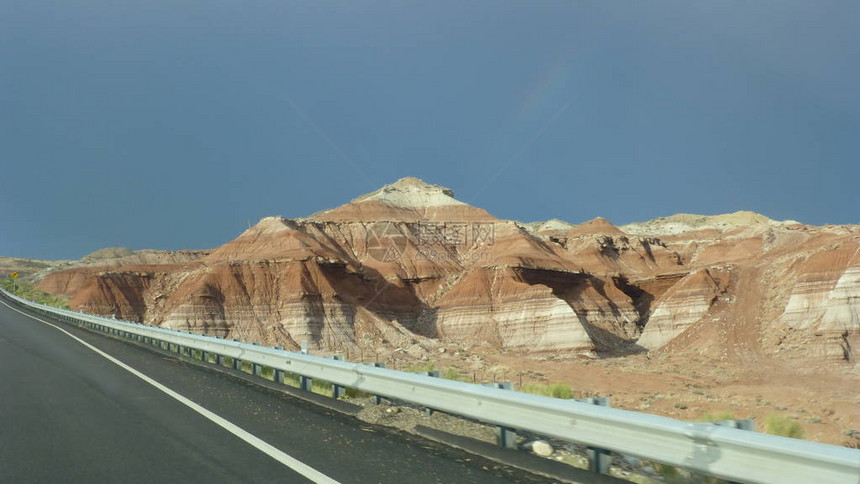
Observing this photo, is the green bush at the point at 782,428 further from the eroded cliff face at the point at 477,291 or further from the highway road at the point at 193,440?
the eroded cliff face at the point at 477,291

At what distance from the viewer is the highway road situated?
617cm

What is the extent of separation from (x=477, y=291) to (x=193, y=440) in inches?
2854

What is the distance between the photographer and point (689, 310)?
71562 mm

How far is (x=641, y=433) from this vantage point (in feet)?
18.0

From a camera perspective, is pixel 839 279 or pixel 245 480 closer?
pixel 245 480

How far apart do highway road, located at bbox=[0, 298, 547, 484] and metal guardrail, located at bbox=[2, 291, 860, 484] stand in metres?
0.56

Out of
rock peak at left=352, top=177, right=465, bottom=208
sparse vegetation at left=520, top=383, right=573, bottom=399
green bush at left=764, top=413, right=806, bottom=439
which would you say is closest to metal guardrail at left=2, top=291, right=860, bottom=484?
sparse vegetation at left=520, top=383, right=573, bottom=399

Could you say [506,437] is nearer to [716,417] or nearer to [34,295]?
[716,417]

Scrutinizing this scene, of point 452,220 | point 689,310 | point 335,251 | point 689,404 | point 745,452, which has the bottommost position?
point 689,404

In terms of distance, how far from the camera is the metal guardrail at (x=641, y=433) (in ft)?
13.8

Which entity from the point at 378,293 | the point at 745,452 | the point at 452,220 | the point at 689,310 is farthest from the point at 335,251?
the point at 745,452

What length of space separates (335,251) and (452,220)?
1194 inches

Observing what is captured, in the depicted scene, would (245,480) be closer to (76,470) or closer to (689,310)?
(76,470)

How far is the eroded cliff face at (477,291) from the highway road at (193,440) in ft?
169
